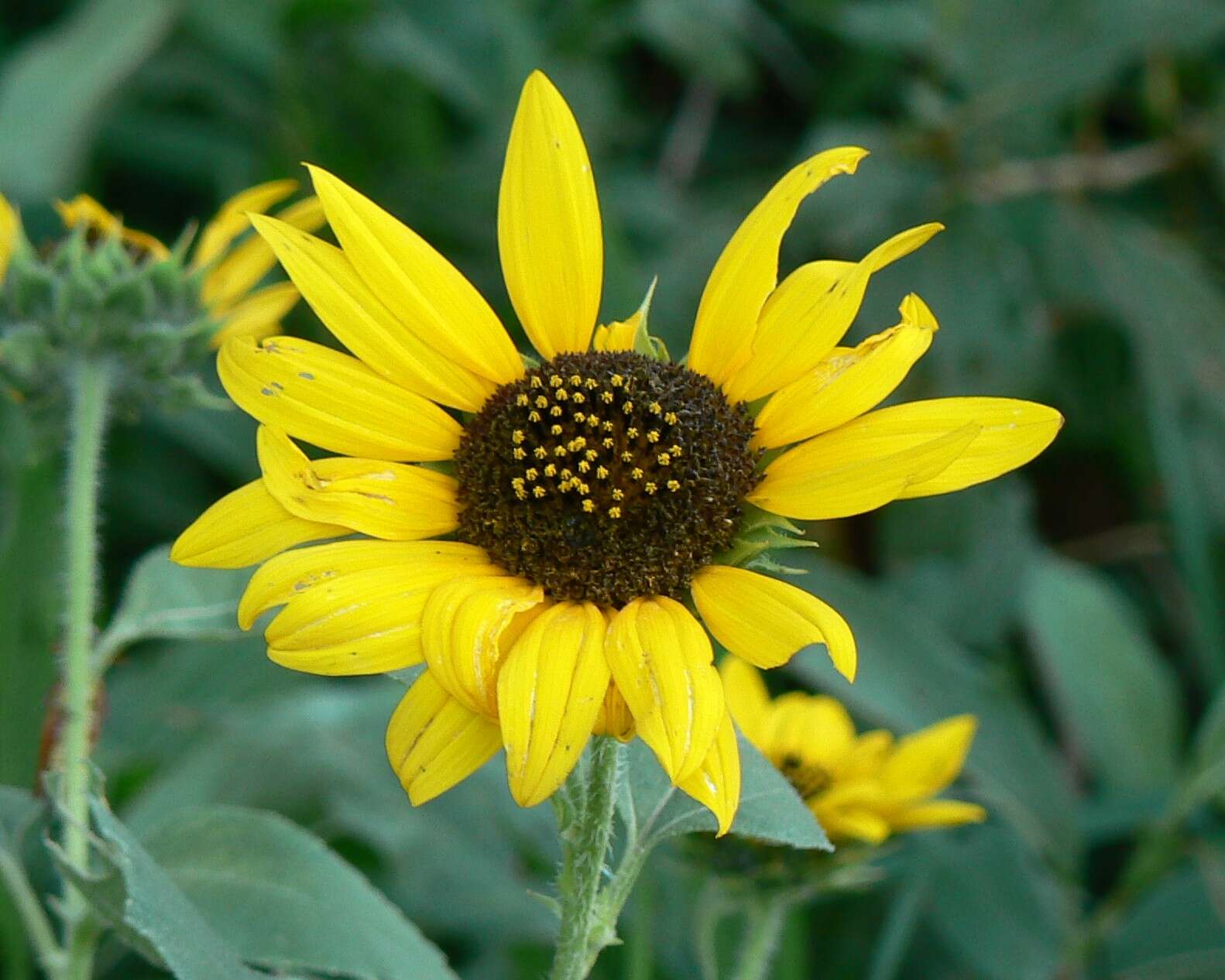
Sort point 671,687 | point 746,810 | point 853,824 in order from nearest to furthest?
1. point 671,687
2. point 746,810
3. point 853,824

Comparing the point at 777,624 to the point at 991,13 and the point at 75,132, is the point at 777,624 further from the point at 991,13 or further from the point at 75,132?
the point at 991,13

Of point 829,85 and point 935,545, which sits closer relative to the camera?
→ point 935,545

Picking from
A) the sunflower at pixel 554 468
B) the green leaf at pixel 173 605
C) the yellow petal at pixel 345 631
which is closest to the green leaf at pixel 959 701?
the green leaf at pixel 173 605

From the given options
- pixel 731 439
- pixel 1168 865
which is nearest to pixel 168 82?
pixel 731 439

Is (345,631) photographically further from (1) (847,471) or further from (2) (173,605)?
(2) (173,605)

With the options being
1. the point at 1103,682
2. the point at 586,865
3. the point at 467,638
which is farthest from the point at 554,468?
the point at 1103,682

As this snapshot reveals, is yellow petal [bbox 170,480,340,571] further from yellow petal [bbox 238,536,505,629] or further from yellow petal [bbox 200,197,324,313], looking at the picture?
yellow petal [bbox 200,197,324,313]
